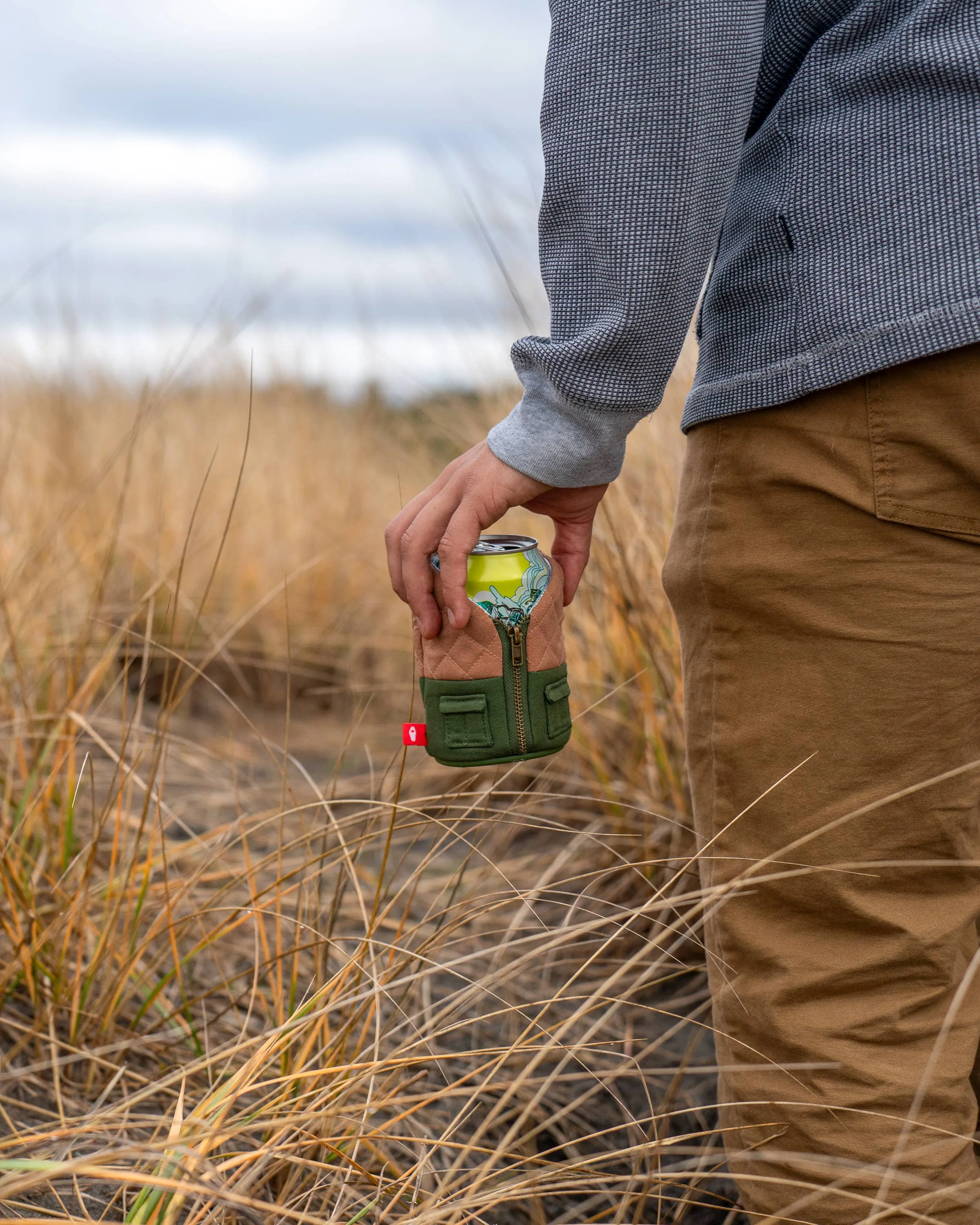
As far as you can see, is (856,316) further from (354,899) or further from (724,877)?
(354,899)

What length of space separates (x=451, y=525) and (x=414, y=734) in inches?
9.2

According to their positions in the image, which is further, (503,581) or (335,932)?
(335,932)

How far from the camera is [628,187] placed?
0.93 metres

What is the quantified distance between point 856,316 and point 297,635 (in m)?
3.04

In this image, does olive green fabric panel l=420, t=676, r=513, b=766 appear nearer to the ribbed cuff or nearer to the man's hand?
the man's hand

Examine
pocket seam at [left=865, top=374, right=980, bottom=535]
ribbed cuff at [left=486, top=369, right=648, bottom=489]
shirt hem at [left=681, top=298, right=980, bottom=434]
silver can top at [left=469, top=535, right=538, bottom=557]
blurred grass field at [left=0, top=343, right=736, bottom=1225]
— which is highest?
shirt hem at [left=681, top=298, right=980, bottom=434]

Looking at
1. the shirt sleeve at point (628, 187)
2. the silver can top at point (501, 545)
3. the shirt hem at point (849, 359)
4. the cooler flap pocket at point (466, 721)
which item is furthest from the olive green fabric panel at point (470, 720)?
the shirt hem at point (849, 359)

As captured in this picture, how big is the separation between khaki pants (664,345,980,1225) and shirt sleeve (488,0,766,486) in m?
0.15

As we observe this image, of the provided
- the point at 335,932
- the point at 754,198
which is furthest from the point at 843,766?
the point at 335,932

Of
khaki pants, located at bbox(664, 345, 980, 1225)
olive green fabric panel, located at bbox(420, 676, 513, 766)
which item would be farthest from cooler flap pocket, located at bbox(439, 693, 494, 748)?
khaki pants, located at bbox(664, 345, 980, 1225)

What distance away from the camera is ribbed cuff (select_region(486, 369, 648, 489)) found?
3.33 ft

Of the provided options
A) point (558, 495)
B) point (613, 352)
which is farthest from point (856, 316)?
point (558, 495)

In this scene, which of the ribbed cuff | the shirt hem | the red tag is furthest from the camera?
the red tag

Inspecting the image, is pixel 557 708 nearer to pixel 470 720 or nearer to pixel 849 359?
pixel 470 720
